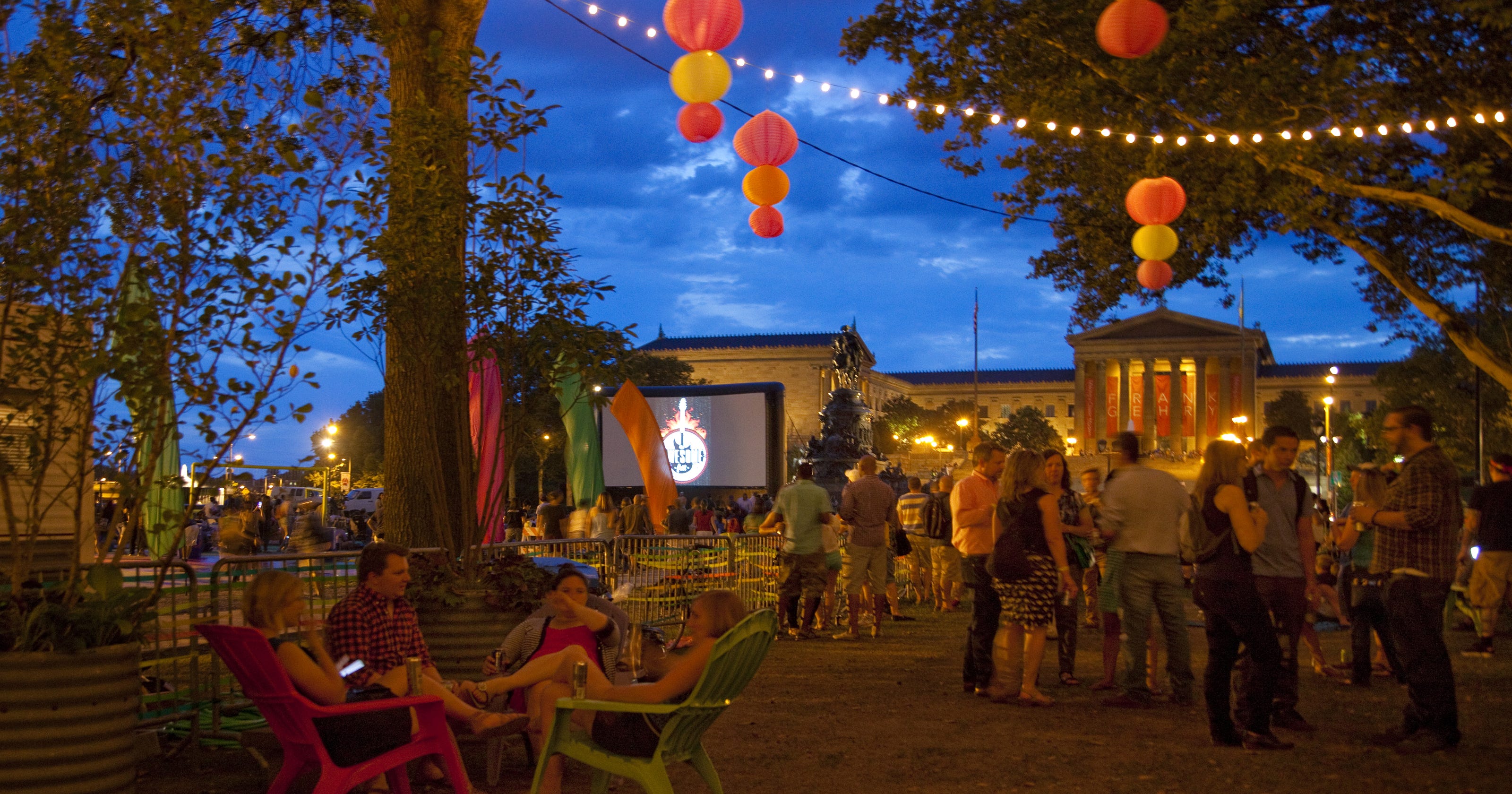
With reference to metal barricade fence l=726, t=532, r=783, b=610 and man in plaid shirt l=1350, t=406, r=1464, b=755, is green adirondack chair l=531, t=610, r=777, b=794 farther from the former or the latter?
metal barricade fence l=726, t=532, r=783, b=610

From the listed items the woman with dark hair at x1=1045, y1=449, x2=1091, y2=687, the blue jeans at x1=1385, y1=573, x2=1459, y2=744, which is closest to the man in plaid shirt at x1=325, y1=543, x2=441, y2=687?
the woman with dark hair at x1=1045, y1=449, x2=1091, y2=687

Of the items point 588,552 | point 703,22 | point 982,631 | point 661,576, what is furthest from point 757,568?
point 703,22

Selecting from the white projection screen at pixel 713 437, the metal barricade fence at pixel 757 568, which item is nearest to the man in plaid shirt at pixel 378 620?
the metal barricade fence at pixel 757 568

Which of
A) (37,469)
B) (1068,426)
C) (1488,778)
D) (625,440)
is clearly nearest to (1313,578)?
(1488,778)

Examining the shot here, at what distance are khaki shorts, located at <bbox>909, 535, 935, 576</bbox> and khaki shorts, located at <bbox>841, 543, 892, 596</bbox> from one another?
4.08 meters

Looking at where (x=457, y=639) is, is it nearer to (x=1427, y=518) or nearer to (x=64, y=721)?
(x=64, y=721)

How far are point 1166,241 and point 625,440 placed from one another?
45.4ft

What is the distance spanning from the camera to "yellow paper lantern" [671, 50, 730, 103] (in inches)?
335

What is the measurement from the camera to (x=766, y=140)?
9.95 m

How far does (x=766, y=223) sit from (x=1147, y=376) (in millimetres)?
92145

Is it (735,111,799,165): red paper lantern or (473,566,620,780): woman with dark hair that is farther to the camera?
(735,111,799,165): red paper lantern

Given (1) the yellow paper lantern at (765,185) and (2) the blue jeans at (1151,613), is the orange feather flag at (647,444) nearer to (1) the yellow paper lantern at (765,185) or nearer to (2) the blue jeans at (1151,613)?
(1) the yellow paper lantern at (765,185)

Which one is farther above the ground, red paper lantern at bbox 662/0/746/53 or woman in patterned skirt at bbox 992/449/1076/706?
red paper lantern at bbox 662/0/746/53

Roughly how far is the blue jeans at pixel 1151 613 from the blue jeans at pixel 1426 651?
141cm
